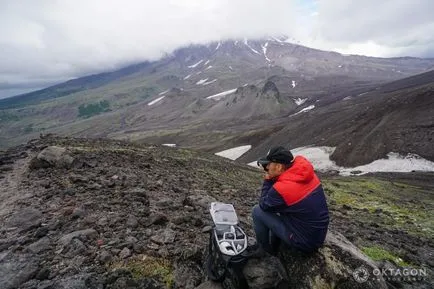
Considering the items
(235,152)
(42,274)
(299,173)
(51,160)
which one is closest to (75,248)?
(42,274)

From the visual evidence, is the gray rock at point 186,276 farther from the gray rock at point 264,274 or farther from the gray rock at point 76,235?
the gray rock at point 76,235

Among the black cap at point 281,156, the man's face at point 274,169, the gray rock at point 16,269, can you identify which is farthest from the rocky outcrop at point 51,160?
the black cap at point 281,156

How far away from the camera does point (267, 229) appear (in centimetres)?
855

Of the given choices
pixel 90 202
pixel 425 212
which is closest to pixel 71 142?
pixel 90 202

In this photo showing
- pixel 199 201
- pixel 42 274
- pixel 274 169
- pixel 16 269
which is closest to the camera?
pixel 274 169

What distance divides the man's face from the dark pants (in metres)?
0.89

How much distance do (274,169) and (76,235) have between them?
5887 millimetres

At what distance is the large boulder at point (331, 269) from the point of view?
7410mm

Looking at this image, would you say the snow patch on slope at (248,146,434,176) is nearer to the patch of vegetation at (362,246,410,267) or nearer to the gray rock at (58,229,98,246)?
the patch of vegetation at (362,246,410,267)

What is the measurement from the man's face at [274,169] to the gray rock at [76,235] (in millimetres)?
5375

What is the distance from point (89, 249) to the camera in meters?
9.65

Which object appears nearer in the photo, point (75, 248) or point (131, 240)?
point (75, 248)

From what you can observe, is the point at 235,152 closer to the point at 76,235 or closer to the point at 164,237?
the point at 164,237

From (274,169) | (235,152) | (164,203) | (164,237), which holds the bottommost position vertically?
(235,152)
